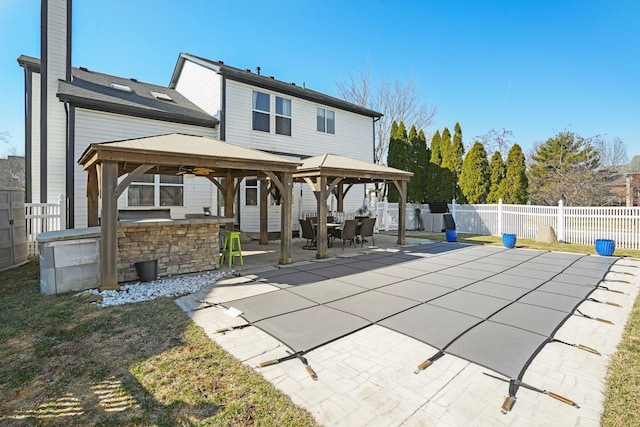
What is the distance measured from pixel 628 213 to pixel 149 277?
46.9ft

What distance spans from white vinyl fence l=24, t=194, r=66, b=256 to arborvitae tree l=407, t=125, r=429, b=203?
51.3 feet

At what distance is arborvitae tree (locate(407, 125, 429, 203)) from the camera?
1791 cm

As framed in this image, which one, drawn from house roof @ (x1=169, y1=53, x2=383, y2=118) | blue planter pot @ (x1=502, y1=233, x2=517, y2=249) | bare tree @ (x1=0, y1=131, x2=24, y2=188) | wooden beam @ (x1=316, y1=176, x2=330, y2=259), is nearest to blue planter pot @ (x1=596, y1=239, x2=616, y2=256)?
blue planter pot @ (x1=502, y1=233, x2=517, y2=249)

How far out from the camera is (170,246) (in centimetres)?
633

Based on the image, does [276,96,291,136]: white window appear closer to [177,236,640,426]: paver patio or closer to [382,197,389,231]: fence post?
[382,197,389,231]: fence post

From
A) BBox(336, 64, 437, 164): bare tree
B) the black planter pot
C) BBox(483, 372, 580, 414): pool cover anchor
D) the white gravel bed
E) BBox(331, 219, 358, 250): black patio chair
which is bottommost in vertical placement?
BBox(483, 372, 580, 414): pool cover anchor

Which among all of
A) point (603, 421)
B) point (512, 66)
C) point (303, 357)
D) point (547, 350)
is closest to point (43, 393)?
point (303, 357)

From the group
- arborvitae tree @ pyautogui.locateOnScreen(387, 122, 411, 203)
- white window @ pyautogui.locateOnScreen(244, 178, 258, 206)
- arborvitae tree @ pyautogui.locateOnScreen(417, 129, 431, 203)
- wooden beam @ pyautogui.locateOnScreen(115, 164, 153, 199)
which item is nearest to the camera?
wooden beam @ pyautogui.locateOnScreen(115, 164, 153, 199)

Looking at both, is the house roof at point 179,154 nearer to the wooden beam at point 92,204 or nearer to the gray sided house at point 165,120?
the wooden beam at point 92,204

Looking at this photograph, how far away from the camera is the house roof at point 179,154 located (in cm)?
522

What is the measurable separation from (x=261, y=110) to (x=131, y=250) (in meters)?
7.64

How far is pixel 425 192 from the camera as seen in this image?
17922 millimetres

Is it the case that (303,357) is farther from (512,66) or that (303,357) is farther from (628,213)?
(512,66)

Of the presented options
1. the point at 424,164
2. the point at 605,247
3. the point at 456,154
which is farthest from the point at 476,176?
the point at 605,247
